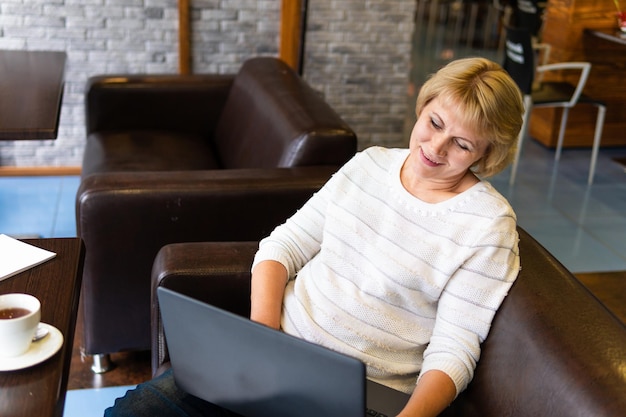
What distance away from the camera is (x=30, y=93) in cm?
266

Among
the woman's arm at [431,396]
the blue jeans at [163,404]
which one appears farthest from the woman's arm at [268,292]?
the woman's arm at [431,396]

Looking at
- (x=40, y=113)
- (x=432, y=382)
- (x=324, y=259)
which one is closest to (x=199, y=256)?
(x=324, y=259)

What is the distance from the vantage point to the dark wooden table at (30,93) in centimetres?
235

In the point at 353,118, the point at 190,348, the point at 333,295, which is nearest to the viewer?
the point at 190,348

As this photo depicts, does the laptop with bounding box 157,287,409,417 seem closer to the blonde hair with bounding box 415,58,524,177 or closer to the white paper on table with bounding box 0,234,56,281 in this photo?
the white paper on table with bounding box 0,234,56,281

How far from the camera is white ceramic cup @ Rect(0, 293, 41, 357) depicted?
1178mm

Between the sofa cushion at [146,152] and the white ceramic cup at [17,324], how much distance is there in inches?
61.7

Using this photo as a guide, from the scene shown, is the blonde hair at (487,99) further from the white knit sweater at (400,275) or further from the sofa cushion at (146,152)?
the sofa cushion at (146,152)

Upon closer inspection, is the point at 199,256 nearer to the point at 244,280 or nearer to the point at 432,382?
the point at 244,280

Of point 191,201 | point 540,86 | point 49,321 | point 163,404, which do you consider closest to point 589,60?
point 540,86

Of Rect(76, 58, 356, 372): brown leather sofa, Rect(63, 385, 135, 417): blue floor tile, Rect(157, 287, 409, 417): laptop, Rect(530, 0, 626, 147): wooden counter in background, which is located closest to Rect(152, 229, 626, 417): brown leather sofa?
Rect(157, 287, 409, 417): laptop

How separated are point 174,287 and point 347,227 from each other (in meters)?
0.44

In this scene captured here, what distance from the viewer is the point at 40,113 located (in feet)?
8.09

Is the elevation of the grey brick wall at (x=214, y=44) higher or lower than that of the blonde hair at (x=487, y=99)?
lower
